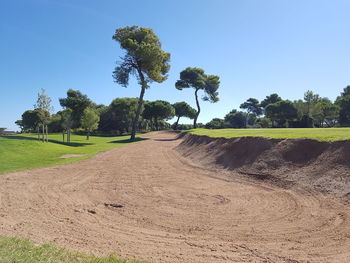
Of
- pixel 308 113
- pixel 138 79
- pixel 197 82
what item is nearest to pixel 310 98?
pixel 308 113

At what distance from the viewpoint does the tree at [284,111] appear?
69088 mm

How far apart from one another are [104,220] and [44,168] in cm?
1111

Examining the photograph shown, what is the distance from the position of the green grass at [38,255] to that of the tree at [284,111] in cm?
7384

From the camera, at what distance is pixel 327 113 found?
6241 cm

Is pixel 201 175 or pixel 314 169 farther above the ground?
pixel 314 169

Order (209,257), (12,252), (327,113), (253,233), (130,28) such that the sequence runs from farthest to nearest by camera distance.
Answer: (327,113) → (130,28) → (253,233) → (209,257) → (12,252)

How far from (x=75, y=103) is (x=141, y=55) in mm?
21351

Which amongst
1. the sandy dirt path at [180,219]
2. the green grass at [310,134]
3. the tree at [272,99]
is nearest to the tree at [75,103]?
the green grass at [310,134]

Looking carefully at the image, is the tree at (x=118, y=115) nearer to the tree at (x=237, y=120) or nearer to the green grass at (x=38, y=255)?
the tree at (x=237, y=120)

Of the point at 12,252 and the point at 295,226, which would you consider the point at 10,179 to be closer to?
the point at 12,252

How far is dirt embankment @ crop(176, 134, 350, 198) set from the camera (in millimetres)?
9734

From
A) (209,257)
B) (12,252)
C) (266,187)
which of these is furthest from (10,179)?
(266,187)

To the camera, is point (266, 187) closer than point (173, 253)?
No

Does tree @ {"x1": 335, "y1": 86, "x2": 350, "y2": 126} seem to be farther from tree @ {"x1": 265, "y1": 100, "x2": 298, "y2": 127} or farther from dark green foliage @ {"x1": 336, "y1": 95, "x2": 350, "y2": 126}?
tree @ {"x1": 265, "y1": 100, "x2": 298, "y2": 127}
